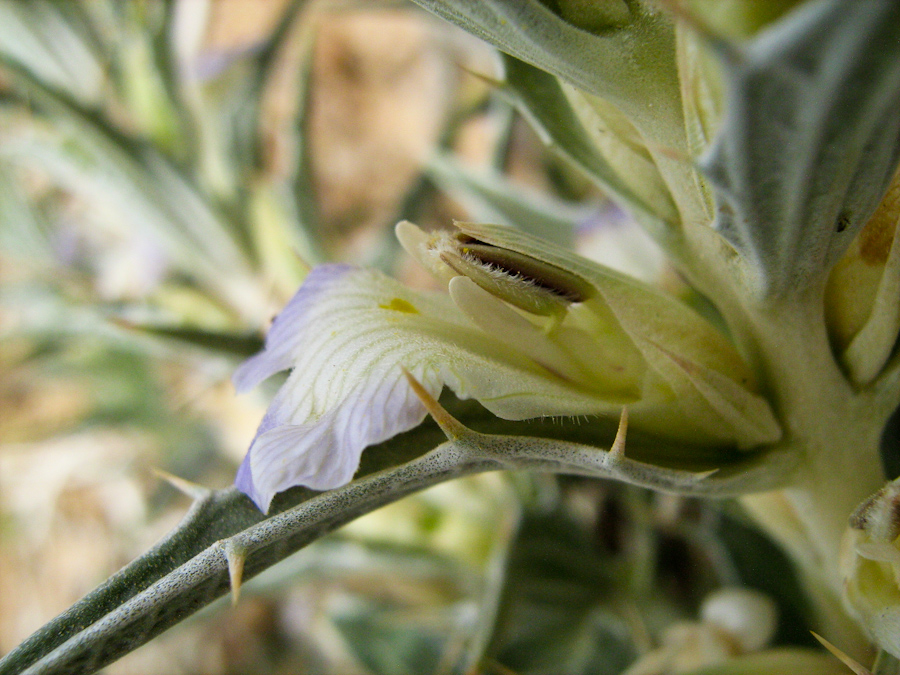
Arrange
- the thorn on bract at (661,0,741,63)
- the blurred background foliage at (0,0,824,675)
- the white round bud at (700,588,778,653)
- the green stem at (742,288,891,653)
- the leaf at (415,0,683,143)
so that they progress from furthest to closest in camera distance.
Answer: the blurred background foliage at (0,0,824,675)
the white round bud at (700,588,778,653)
the green stem at (742,288,891,653)
the leaf at (415,0,683,143)
the thorn on bract at (661,0,741,63)

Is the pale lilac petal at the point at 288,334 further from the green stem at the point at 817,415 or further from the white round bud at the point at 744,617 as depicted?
the white round bud at the point at 744,617

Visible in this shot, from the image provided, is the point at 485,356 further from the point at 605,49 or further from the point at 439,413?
the point at 605,49

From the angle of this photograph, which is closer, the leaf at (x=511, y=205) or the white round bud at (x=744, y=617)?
the white round bud at (x=744, y=617)

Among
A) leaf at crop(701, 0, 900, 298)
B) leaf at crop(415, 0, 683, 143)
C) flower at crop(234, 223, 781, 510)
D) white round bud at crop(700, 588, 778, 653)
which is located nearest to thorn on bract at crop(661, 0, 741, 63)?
leaf at crop(701, 0, 900, 298)

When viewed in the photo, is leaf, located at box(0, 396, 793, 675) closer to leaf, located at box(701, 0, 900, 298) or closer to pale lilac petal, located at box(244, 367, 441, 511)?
pale lilac petal, located at box(244, 367, 441, 511)

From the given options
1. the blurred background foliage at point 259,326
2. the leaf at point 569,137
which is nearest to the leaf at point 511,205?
the blurred background foliage at point 259,326
